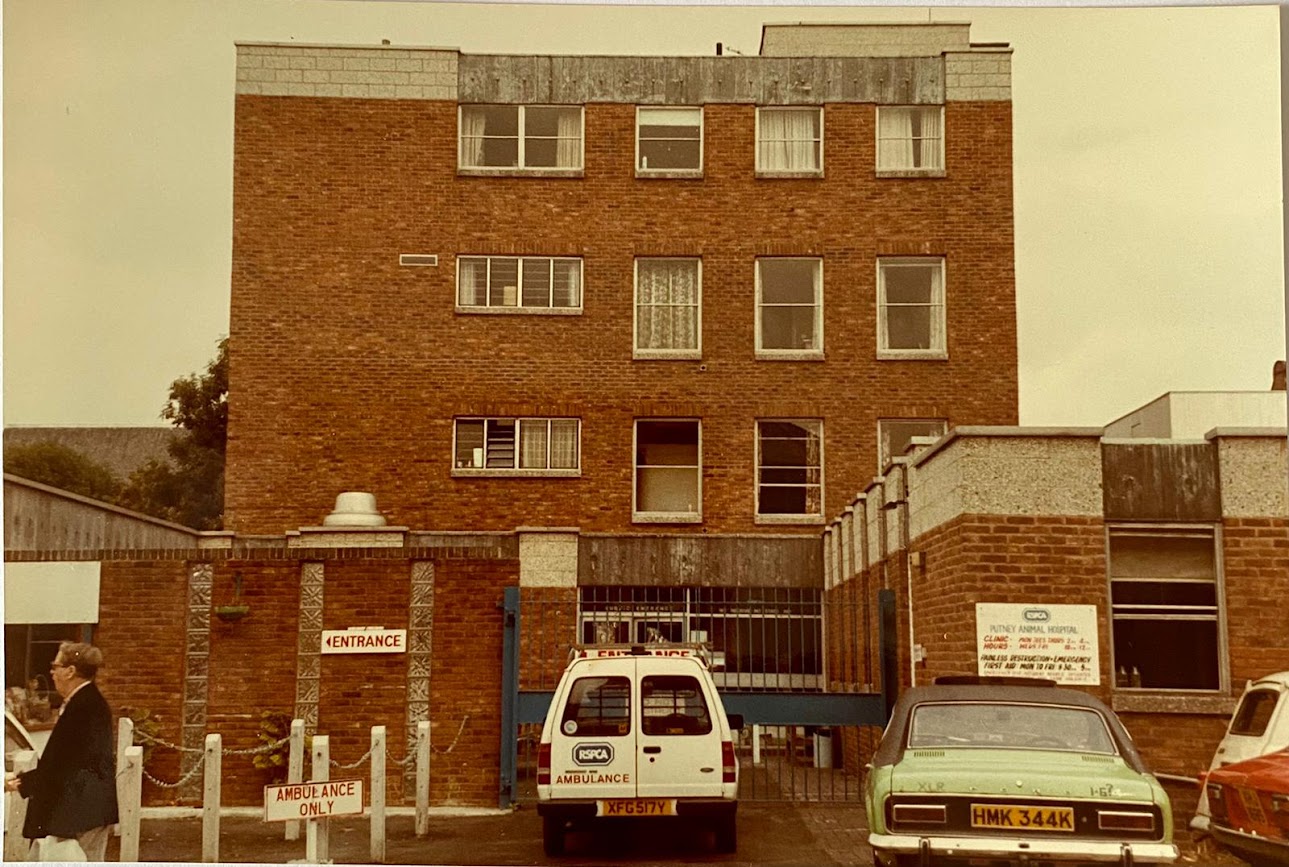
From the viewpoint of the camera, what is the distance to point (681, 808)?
1074 cm

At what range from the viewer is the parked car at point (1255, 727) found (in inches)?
408

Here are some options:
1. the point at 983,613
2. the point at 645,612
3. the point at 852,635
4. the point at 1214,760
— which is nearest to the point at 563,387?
the point at 645,612

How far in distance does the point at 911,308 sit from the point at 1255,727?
570 centimetres

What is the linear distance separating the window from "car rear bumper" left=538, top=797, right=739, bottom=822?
3.45 metres

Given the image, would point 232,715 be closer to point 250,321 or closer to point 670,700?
point 250,321

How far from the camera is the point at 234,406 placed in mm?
14062

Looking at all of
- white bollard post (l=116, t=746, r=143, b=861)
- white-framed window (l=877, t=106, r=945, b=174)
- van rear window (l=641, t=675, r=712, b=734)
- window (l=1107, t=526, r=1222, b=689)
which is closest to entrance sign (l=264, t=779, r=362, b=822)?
white bollard post (l=116, t=746, r=143, b=861)

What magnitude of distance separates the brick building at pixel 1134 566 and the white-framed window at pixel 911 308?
11.0 ft

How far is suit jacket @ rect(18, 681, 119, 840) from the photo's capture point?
966 centimetres

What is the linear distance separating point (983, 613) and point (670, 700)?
2.64 metres

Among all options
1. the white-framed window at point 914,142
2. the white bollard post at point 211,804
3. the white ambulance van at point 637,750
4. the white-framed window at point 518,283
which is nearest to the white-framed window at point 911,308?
the white-framed window at point 914,142

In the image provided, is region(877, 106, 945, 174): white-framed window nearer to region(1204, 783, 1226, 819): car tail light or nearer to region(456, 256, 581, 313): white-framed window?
region(456, 256, 581, 313): white-framed window

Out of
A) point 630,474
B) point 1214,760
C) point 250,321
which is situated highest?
point 250,321

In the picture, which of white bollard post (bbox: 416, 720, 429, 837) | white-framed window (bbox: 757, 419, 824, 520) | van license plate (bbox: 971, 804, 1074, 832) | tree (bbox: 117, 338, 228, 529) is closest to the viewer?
van license plate (bbox: 971, 804, 1074, 832)
